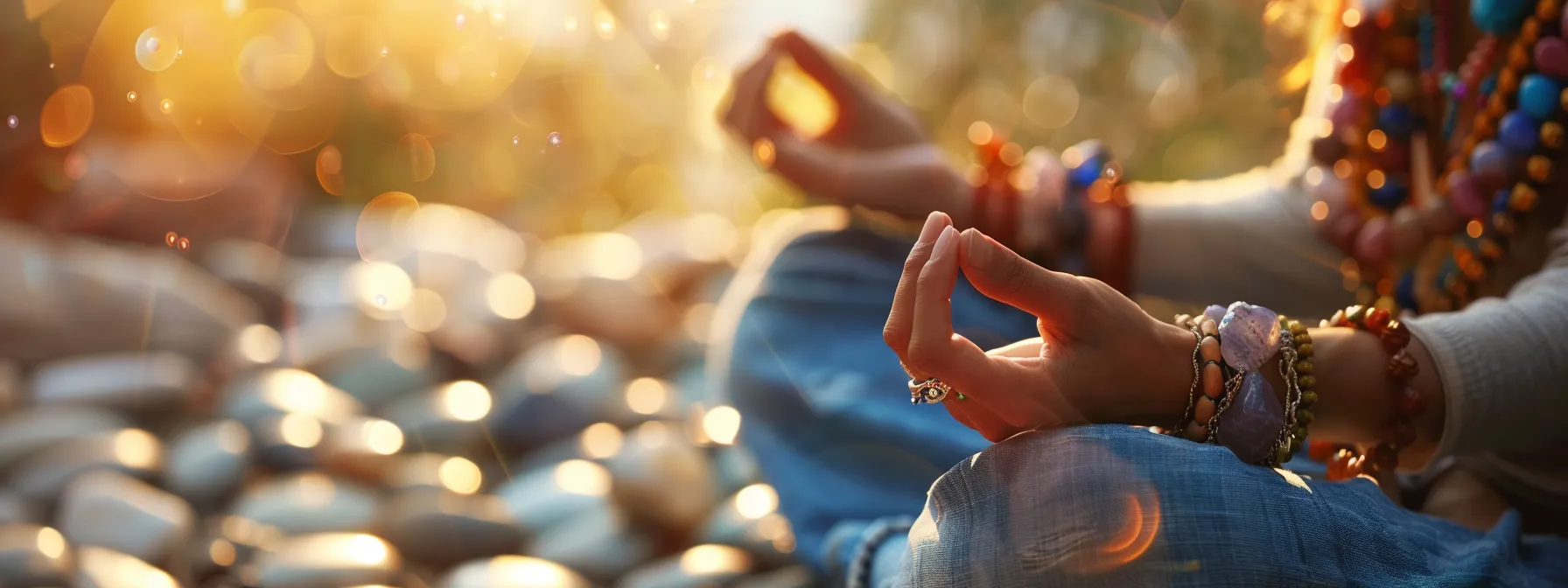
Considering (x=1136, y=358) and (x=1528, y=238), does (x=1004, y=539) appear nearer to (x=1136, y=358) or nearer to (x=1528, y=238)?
(x=1136, y=358)

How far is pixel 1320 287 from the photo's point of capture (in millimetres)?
557

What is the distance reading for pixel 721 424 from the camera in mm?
735

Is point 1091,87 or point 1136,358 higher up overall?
point 1091,87

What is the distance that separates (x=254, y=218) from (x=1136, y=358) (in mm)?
1109

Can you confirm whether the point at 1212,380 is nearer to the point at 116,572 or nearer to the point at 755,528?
the point at 755,528

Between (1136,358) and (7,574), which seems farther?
(7,574)

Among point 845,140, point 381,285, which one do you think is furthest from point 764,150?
point 381,285

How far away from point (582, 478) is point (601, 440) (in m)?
0.08

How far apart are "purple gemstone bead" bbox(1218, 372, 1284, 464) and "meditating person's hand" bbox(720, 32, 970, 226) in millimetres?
287

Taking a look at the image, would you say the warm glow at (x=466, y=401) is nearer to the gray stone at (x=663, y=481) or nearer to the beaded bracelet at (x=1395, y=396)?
the gray stone at (x=663, y=481)

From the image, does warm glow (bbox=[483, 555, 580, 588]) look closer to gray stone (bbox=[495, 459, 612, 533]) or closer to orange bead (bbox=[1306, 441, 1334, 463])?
gray stone (bbox=[495, 459, 612, 533])

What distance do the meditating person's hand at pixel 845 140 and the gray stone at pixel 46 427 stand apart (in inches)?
18.8

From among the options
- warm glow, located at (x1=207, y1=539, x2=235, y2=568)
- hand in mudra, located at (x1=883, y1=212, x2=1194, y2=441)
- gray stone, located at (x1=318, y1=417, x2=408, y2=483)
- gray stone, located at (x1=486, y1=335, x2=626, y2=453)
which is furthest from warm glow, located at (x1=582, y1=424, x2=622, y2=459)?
hand in mudra, located at (x1=883, y1=212, x2=1194, y2=441)

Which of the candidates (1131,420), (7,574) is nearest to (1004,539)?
(1131,420)
